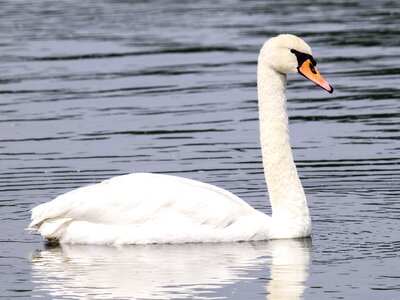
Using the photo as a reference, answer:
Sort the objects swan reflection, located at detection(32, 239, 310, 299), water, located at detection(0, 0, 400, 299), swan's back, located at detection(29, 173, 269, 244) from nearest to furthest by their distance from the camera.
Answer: swan reflection, located at detection(32, 239, 310, 299)
water, located at detection(0, 0, 400, 299)
swan's back, located at detection(29, 173, 269, 244)

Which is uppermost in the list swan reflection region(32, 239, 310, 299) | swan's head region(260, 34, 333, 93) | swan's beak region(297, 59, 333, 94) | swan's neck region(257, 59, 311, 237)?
swan's head region(260, 34, 333, 93)

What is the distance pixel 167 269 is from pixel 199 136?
22.0 feet

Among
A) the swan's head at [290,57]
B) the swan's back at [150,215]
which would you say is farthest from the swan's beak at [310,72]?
the swan's back at [150,215]

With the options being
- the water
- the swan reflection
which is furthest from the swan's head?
the swan reflection

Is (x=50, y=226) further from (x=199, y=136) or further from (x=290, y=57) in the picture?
(x=199, y=136)

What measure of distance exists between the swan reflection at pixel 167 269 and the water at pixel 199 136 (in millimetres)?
21

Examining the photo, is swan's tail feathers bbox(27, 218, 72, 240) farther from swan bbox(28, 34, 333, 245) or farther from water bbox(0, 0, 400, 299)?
water bbox(0, 0, 400, 299)

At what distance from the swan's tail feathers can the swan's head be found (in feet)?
7.25

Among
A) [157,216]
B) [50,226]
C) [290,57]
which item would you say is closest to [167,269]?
[157,216]

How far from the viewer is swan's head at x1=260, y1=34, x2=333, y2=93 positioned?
1279 cm

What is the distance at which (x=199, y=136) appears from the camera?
17.8 metres

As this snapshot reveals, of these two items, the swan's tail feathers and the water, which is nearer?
the water

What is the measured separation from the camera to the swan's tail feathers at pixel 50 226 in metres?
12.2

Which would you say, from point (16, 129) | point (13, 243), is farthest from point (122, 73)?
point (13, 243)
